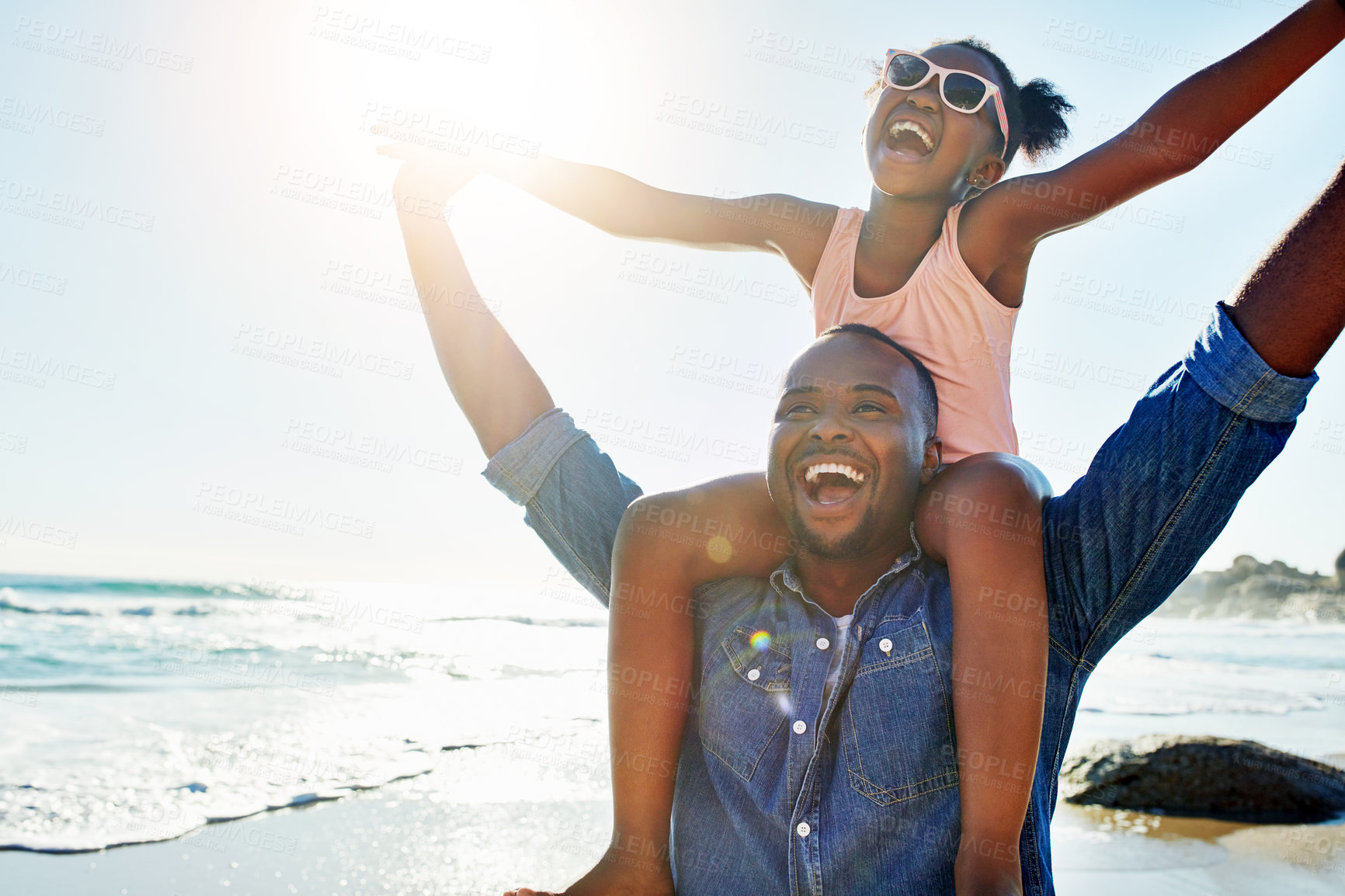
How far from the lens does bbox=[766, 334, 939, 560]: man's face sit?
218 cm

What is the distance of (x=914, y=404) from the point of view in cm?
235

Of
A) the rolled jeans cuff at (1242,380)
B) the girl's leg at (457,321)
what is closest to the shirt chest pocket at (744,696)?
the girl's leg at (457,321)

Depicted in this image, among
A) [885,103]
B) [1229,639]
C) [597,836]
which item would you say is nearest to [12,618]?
[597,836]

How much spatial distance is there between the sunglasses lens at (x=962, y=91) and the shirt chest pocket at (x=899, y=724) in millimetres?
1774

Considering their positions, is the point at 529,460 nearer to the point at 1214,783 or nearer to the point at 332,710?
the point at 1214,783

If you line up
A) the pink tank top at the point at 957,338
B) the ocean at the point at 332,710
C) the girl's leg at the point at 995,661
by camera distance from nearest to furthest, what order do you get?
the girl's leg at the point at 995,661 → the pink tank top at the point at 957,338 → the ocean at the point at 332,710

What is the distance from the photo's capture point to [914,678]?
6.35ft

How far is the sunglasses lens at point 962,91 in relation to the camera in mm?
2895

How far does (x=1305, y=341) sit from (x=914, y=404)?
90 cm

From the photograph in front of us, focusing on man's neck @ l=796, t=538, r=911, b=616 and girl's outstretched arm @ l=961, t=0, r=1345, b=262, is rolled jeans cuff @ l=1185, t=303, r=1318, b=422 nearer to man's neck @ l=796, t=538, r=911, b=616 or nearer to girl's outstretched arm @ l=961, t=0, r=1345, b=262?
girl's outstretched arm @ l=961, t=0, r=1345, b=262

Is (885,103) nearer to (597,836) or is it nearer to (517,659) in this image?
(597,836)

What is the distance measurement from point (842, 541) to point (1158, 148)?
1225 mm

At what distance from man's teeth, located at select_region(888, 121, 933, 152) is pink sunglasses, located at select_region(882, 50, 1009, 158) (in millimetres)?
113

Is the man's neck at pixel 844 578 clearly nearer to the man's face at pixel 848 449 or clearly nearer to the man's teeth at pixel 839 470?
the man's face at pixel 848 449
